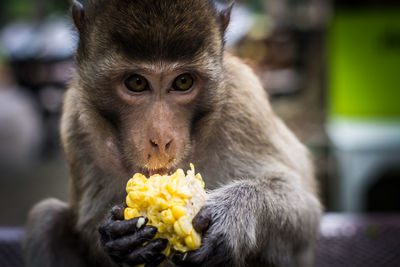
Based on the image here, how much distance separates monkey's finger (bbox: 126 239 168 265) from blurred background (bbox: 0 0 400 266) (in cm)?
122

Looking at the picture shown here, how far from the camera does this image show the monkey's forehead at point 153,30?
2.25m

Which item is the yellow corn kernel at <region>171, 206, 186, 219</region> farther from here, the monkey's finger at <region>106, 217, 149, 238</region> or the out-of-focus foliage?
the out-of-focus foliage

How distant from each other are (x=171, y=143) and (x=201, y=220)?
355 millimetres

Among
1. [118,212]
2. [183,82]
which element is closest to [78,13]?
[183,82]

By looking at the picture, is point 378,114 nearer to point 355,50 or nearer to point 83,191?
point 355,50

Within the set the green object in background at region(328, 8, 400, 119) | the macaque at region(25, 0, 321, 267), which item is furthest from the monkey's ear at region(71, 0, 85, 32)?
the green object in background at region(328, 8, 400, 119)

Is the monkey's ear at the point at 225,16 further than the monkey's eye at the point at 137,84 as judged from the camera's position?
Yes

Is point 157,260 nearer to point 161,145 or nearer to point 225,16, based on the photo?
point 161,145

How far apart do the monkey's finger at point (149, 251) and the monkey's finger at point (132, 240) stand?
24 millimetres

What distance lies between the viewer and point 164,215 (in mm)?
2002

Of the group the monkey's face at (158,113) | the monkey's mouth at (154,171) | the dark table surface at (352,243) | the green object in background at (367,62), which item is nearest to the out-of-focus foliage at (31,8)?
the dark table surface at (352,243)

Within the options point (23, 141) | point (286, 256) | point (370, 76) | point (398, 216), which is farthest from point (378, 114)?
point (23, 141)

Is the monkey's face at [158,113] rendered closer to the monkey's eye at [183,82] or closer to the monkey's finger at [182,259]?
the monkey's eye at [183,82]

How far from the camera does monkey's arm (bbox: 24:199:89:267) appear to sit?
3008 millimetres
